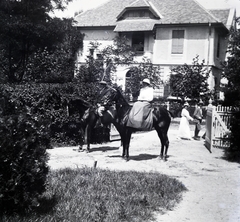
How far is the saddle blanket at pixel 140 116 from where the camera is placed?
9914 mm

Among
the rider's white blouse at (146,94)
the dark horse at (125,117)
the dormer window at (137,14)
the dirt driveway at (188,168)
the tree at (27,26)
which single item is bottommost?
the dirt driveway at (188,168)

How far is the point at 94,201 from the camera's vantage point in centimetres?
581

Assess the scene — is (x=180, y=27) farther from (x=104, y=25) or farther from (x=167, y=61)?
(x=104, y=25)

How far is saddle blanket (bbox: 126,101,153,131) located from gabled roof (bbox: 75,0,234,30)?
19.1m

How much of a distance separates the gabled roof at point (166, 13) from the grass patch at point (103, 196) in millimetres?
21963

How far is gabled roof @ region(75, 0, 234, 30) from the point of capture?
28.4m

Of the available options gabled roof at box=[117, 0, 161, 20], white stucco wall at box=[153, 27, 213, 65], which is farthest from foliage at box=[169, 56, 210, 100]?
gabled roof at box=[117, 0, 161, 20]

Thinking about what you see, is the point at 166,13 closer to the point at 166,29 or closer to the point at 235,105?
the point at 166,29

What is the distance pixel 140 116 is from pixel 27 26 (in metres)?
9.23

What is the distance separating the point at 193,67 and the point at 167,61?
5.83 m

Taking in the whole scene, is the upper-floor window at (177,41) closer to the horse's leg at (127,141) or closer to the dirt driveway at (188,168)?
the dirt driveway at (188,168)

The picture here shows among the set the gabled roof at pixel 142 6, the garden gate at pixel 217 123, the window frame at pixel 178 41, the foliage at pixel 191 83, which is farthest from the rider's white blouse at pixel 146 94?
the window frame at pixel 178 41

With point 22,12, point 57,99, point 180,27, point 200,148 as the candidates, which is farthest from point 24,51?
point 180,27

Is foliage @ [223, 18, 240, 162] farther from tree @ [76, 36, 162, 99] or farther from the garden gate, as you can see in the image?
tree @ [76, 36, 162, 99]
